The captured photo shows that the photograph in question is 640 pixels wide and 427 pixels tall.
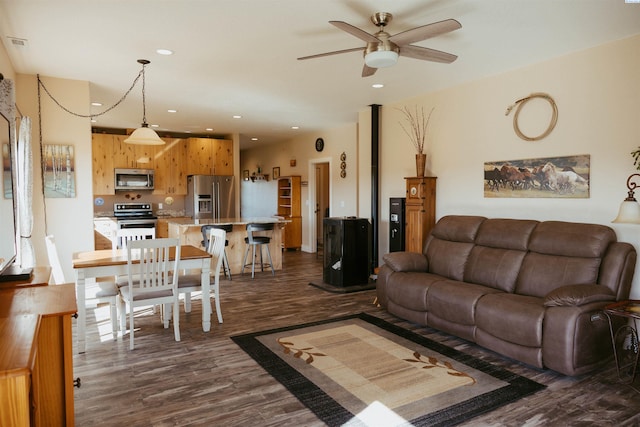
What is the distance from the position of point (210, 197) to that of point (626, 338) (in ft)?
23.7

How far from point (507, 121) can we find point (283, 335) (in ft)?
10.9

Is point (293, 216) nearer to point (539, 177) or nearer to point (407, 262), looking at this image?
point (407, 262)

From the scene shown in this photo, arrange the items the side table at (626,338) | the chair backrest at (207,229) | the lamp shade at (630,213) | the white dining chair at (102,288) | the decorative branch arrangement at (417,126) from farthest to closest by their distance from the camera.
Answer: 1. the chair backrest at (207,229)
2. the decorative branch arrangement at (417,126)
3. the white dining chair at (102,288)
4. the lamp shade at (630,213)
5. the side table at (626,338)

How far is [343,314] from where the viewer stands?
15.0 feet

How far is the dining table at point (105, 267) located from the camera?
3.50 m

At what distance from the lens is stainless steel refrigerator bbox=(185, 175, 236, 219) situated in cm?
851

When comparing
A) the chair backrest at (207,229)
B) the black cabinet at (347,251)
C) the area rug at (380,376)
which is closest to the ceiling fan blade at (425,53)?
the area rug at (380,376)

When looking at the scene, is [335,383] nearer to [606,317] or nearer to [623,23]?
[606,317]

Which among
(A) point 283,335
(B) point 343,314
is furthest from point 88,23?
(B) point 343,314

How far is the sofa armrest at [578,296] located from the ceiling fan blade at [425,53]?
194 cm

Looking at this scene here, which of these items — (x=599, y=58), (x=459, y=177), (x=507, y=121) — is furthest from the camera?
(x=459, y=177)

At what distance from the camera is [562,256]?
141 inches

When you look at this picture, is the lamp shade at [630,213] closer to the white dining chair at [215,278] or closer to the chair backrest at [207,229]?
the white dining chair at [215,278]

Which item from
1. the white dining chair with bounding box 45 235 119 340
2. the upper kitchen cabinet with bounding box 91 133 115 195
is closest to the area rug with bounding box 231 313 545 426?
the white dining chair with bounding box 45 235 119 340
